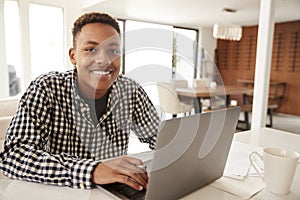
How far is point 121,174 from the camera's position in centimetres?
68

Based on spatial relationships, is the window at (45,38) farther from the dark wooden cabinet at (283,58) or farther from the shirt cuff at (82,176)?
the dark wooden cabinet at (283,58)

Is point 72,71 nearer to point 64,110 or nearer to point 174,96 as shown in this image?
point 64,110

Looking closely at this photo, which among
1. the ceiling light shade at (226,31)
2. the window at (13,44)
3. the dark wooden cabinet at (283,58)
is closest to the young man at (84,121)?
the window at (13,44)

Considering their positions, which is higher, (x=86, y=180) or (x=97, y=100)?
(x=97, y=100)

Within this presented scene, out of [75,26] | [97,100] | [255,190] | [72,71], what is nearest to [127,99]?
[97,100]

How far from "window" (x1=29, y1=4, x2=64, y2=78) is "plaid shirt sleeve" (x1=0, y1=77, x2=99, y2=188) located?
3.40m

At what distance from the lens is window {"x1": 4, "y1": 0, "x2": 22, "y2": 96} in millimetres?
3652

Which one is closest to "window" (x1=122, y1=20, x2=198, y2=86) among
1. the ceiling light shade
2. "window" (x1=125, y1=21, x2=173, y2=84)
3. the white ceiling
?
"window" (x1=125, y1=21, x2=173, y2=84)

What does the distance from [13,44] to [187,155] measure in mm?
3881

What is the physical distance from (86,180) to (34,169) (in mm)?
154

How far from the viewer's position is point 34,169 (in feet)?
2.31

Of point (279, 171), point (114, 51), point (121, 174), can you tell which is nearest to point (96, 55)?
point (114, 51)

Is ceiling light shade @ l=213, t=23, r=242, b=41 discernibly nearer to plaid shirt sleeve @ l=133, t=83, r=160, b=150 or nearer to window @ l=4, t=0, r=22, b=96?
window @ l=4, t=0, r=22, b=96

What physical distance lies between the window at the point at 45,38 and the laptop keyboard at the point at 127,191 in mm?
3695
